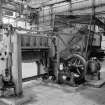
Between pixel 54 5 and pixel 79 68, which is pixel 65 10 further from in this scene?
pixel 79 68

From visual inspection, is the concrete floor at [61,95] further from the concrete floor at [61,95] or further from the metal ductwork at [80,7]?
the metal ductwork at [80,7]

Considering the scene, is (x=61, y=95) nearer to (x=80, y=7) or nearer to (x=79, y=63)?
(x=79, y=63)

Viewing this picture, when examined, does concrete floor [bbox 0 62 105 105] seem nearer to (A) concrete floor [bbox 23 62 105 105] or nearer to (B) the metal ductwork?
(A) concrete floor [bbox 23 62 105 105]

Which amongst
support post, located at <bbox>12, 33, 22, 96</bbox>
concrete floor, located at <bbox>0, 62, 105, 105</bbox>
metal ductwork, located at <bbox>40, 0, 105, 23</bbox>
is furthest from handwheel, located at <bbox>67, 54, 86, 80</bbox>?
metal ductwork, located at <bbox>40, 0, 105, 23</bbox>

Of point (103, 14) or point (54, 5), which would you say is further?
point (54, 5)

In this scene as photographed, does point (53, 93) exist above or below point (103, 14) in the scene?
below

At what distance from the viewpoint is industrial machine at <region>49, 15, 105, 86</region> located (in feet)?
10.6

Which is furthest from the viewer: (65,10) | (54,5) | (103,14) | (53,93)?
(54,5)

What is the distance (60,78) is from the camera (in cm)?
321

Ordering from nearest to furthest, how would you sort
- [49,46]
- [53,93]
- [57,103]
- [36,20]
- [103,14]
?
1. [57,103]
2. [53,93]
3. [49,46]
4. [103,14]
5. [36,20]

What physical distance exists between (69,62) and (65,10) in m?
3.09

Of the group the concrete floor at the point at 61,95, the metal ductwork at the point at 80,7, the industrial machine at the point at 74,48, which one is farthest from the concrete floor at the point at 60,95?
the metal ductwork at the point at 80,7

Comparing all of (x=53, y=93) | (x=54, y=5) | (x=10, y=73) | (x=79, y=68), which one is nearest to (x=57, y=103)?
(x=53, y=93)

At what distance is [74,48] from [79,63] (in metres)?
0.59
